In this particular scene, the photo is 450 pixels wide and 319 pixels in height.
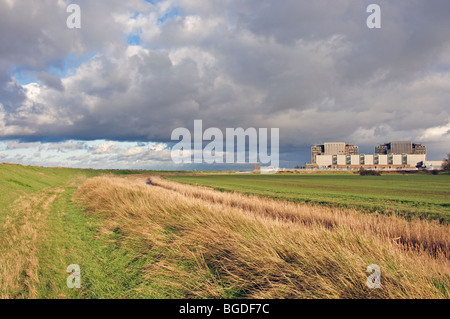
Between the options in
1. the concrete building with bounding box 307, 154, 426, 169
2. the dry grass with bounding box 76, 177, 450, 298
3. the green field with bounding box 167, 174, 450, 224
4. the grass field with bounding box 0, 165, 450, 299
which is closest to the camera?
the dry grass with bounding box 76, 177, 450, 298

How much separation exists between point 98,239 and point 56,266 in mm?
2398

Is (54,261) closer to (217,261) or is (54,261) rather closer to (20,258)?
(20,258)

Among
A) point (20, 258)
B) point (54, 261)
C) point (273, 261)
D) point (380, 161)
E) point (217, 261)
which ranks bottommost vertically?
point (54, 261)

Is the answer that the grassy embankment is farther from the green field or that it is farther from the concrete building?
the concrete building

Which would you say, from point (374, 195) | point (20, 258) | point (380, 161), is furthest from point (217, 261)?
point (380, 161)

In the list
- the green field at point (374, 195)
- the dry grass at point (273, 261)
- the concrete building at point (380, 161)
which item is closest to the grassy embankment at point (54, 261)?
the dry grass at point (273, 261)

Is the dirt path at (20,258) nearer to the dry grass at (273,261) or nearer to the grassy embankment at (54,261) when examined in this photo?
the grassy embankment at (54,261)

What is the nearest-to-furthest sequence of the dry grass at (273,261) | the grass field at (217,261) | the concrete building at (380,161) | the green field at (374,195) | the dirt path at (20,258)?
the dry grass at (273,261) < the grass field at (217,261) < the dirt path at (20,258) < the green field at (374,195) < the concrete building at (380,161)

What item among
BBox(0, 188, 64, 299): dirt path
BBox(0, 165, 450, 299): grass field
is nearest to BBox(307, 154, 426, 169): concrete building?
BBox(0, 165, 450, 299): grass field

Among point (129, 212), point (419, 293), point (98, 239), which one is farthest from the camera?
point (129, 212)

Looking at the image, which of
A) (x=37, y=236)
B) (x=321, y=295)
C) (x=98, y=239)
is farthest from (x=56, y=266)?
(x=321, y=295)

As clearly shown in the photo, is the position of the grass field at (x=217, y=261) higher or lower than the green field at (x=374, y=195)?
higher
